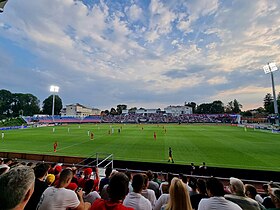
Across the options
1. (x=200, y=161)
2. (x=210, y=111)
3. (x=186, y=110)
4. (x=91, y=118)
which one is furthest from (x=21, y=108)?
(x=210, y=111)

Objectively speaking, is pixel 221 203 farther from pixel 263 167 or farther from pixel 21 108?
pixel 21 108

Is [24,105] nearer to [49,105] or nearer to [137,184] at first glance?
[49,105]

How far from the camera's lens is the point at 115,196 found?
2.03 m

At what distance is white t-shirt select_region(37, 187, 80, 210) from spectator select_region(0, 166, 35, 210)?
4.65ft

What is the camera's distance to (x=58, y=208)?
266 cm

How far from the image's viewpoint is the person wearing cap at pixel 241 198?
3.05 meters

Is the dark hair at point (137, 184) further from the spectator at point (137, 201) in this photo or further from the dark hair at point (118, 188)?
the dark hair at point (118, 188)

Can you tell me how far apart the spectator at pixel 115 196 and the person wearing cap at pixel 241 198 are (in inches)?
97.3

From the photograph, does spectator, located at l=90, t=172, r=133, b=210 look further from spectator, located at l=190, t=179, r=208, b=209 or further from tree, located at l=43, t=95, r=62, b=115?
tree, located at l=43, t=95, r=62, b=115

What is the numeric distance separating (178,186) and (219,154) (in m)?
16.6

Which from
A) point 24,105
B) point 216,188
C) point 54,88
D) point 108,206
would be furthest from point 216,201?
point 24,105

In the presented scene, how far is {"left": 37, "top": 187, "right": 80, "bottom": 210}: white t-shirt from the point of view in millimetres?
2662

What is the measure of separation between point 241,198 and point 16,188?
3770 millimetres

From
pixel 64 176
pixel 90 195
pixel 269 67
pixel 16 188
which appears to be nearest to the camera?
pixel 16 188
